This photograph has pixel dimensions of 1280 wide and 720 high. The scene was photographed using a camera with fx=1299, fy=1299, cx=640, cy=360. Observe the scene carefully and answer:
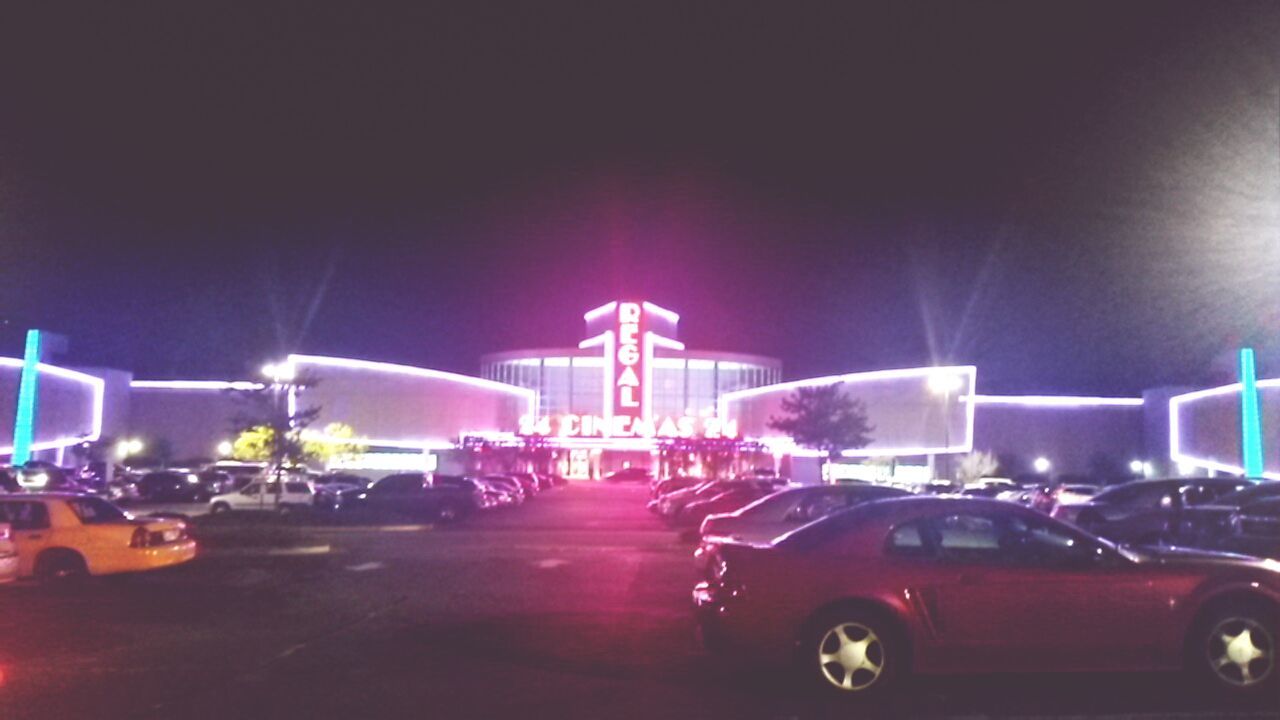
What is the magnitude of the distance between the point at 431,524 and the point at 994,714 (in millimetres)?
27417

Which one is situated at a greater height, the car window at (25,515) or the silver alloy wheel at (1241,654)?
the car window at (25,515)

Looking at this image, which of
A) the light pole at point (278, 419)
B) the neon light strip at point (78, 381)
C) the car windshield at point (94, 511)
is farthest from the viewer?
the neon light strip at point (78, 381)

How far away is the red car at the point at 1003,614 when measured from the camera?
9195mm

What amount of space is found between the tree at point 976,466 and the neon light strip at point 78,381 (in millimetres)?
47733

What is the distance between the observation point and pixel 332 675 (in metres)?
10.5

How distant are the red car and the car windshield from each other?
1121cm

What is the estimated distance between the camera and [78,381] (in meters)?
72.6

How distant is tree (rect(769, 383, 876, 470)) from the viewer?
7006 cm

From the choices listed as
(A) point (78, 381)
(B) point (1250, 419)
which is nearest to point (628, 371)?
(A) point (78, 381)

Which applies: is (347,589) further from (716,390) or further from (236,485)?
(716,390)

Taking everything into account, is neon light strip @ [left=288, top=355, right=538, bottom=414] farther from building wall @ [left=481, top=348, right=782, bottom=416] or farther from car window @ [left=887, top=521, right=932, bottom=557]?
car window @ [left=887, top=521, right=932, bottom=557]

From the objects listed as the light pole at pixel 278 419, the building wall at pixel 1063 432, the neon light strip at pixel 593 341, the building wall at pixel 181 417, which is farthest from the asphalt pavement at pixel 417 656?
the neon light strip at pixel 593 341

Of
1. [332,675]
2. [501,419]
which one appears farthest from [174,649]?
[501,419]

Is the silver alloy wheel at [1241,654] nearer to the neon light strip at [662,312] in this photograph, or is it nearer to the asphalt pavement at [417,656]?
the asphalt pavement at [417,656]
